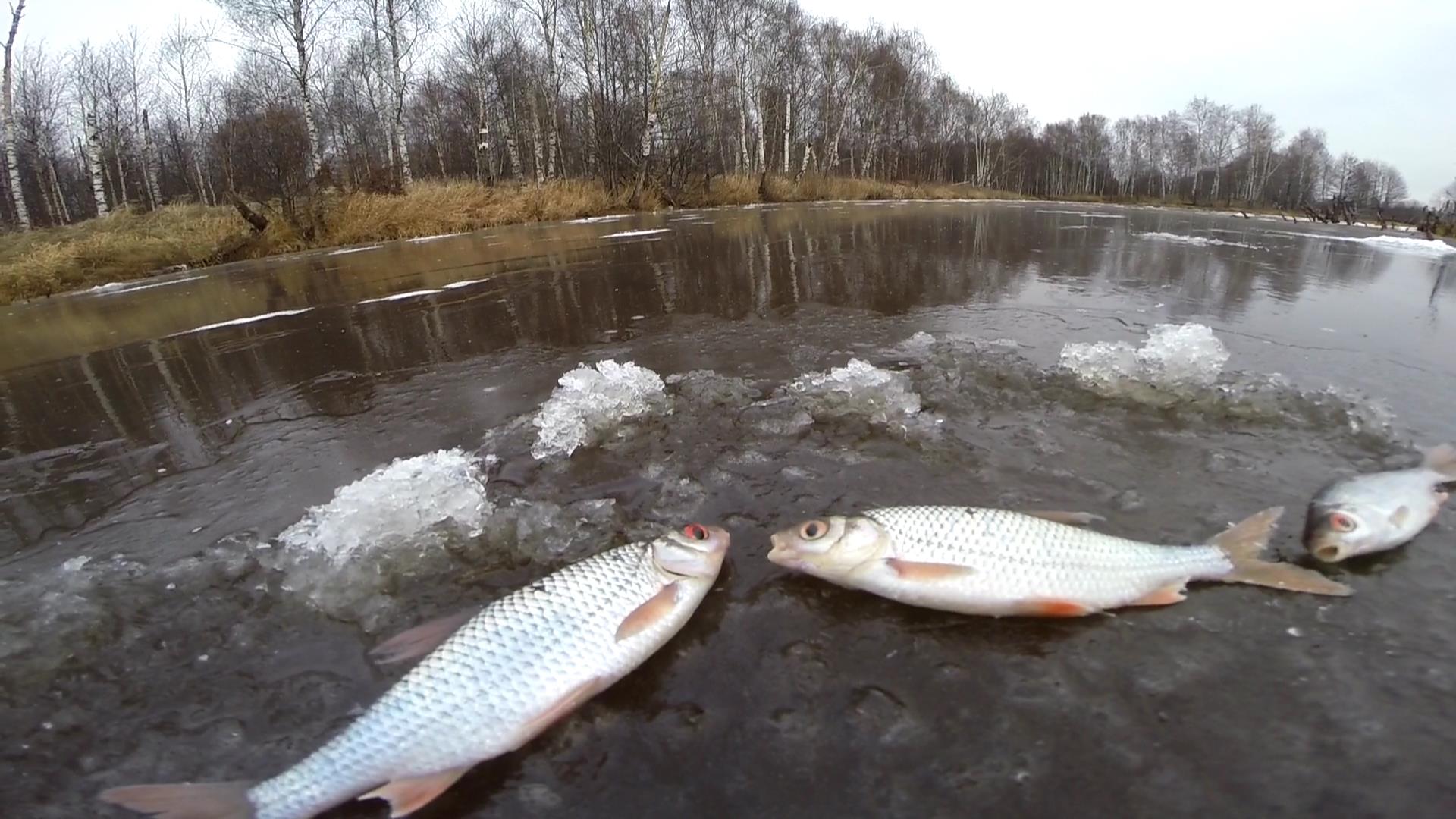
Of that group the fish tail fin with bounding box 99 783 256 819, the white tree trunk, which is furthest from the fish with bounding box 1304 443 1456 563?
the white tree trunk

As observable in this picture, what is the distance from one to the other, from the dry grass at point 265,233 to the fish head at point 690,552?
17.2 m

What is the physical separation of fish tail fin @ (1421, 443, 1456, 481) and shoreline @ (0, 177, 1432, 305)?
64.5ft

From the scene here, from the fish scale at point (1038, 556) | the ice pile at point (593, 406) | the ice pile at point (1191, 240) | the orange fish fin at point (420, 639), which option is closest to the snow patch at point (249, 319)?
the ice pile at point (593, 406)

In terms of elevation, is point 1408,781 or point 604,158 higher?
point 604,158

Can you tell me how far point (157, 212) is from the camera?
24328 millimetres

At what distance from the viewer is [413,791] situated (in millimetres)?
1774

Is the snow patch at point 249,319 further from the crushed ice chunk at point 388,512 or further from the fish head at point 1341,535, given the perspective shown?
the fish head at point 1341,535

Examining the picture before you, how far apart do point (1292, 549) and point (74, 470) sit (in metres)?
6.52

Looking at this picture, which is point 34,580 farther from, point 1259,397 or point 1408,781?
point 1259,397

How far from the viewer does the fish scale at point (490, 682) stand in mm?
1758

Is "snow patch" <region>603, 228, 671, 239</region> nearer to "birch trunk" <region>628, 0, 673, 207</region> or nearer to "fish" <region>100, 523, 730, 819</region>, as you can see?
"birch trunk" <region>628, 0, 673, 207</region>

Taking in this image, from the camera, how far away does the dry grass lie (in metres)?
14.5

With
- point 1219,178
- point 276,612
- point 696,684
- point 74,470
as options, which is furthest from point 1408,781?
point 1219,178

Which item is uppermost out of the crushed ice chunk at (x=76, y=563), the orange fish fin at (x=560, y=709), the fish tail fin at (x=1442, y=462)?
the fish tail fin at (x=1442, y=462)
